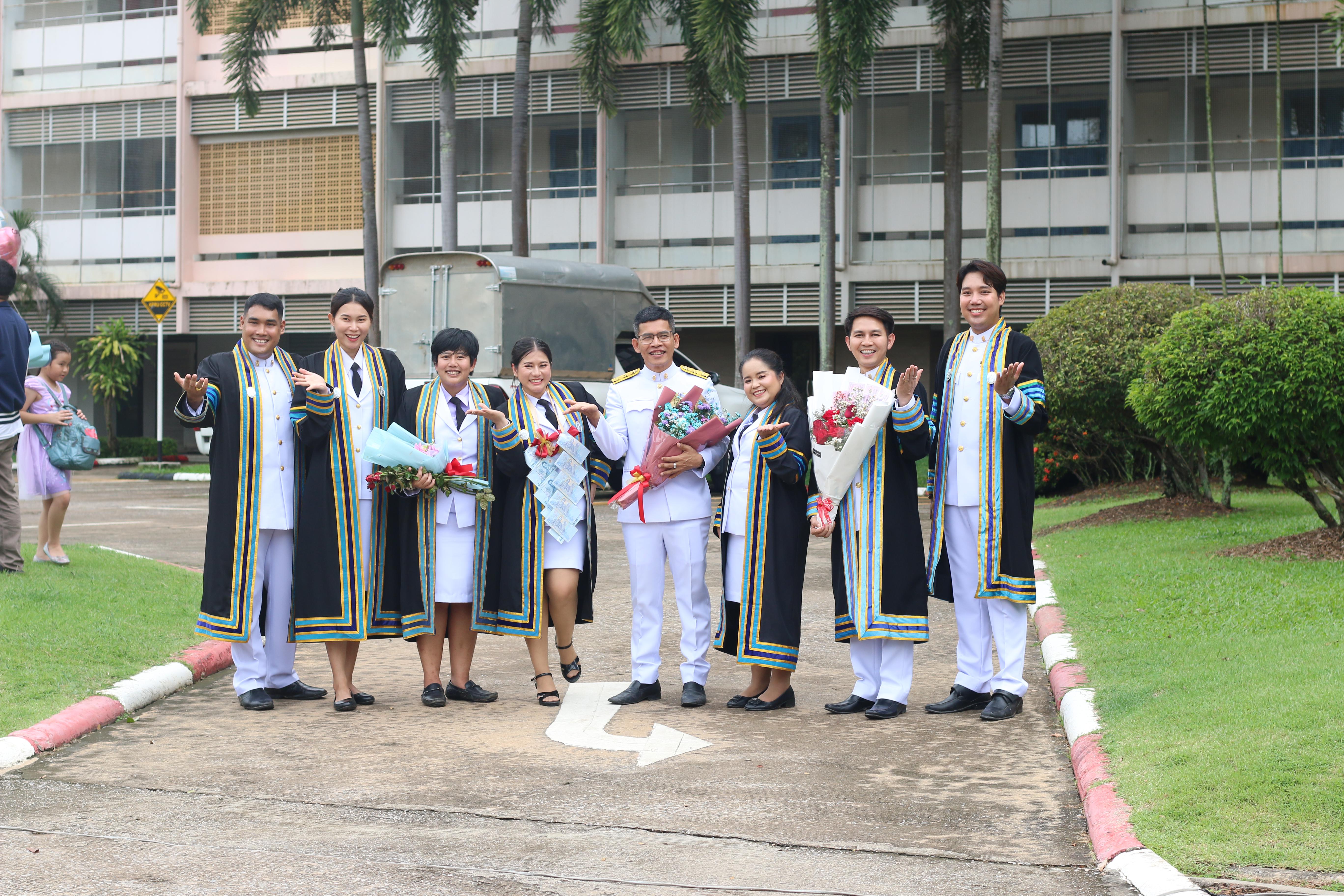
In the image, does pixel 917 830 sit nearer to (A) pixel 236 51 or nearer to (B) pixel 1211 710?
(B) pixel 1211 710

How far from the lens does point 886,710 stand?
7.05m

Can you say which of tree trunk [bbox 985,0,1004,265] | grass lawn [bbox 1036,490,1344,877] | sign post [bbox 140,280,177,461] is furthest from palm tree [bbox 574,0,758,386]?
grass lawn [bbox 1036,490,1344,877]

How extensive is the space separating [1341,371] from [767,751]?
259 inches

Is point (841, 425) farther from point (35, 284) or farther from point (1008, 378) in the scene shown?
point (35, 284)

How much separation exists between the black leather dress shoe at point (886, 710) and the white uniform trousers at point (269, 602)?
2.98 m

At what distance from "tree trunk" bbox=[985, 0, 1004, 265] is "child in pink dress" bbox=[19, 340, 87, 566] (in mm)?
16583

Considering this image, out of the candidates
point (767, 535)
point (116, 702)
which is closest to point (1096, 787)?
point (767, 535)

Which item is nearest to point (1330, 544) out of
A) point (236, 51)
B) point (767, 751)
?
point (767, 751)

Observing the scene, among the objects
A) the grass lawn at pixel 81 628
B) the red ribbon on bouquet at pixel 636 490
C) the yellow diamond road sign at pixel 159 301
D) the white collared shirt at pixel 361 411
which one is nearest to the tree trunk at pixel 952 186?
the yellow diamond road sign at pixel 159 301

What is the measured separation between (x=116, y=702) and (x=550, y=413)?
2.55 meters

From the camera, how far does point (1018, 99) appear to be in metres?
29.1

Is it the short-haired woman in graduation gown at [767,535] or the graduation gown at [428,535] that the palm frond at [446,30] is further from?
the short-haired woman in graduation gown at [767,535]

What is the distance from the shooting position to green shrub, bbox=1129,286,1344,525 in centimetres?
1087

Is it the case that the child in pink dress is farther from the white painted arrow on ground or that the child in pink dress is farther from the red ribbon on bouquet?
the red ribbon on bouquet
